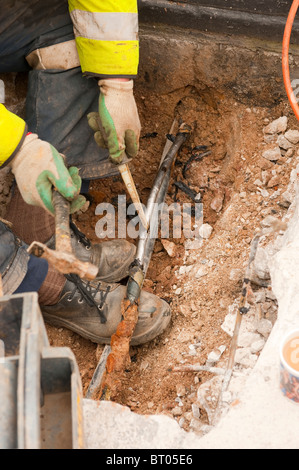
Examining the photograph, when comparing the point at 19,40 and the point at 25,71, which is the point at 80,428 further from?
the point at 25,71

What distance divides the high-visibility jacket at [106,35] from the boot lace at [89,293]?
61cm

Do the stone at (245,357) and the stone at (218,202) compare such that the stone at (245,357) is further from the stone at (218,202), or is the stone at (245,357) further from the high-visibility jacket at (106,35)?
the high-visibility jacket at (106,35)

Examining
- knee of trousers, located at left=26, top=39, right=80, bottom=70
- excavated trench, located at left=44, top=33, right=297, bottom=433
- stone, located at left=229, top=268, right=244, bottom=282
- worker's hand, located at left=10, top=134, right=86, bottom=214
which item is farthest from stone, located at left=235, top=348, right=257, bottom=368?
knee of trousers, located at left=26, top=39, right=80, bottom=70

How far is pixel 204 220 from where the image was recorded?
8.74 ft

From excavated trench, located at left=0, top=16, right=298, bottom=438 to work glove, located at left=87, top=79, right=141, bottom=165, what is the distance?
1.86 feet

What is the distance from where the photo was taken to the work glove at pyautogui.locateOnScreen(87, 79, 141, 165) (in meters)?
2.19

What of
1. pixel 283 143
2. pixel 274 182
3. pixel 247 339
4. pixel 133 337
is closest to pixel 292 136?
pixel 283 143

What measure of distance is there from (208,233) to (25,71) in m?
1.27

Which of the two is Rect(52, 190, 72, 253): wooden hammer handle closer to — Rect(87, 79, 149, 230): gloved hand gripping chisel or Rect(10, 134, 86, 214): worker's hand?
Rect(10, 134, 86, 214): worker's hand

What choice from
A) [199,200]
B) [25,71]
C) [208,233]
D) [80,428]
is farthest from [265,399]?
[25,71]

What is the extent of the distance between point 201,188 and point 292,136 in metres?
0.55

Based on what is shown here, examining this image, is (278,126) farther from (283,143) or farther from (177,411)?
(177,411)

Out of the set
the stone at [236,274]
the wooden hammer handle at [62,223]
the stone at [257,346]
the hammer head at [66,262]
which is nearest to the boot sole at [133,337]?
the stone at [236,274]

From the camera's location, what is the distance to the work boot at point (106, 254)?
8.06 ft
